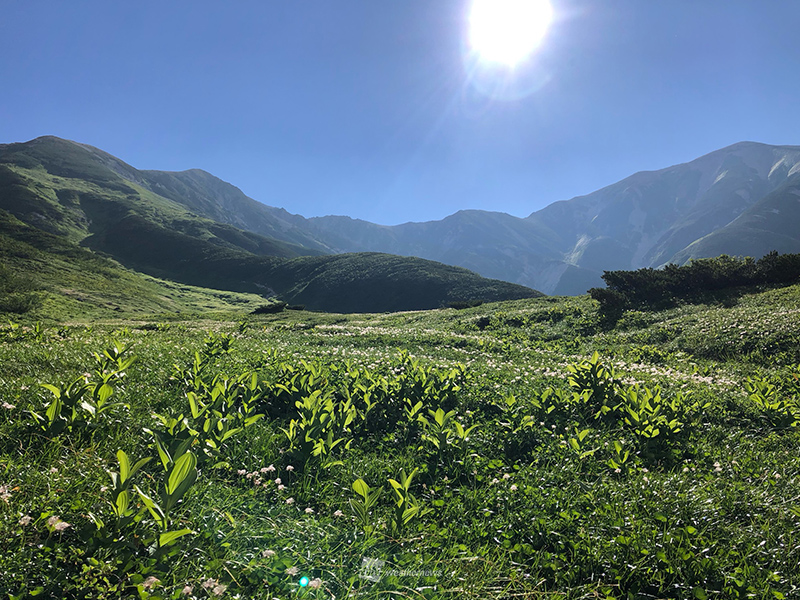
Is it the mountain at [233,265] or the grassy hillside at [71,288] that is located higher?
the mountain at [233,265]

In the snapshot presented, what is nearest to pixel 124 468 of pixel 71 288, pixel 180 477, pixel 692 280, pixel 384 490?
pixel 180 477

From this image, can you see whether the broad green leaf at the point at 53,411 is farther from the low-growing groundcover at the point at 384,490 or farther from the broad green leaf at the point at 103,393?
Answer: the broad green leaf at the point at 103,393

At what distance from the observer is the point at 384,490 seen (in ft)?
13.8

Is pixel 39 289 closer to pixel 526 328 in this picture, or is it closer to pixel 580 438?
pixel 526 328

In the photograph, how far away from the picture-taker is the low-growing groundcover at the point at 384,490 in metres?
2.50

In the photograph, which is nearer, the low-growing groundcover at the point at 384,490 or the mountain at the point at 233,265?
the low-growing groundcover at the point at 384,490

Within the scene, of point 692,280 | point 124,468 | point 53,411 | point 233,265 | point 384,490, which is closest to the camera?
point 124,468

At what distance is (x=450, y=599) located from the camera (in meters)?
2.63

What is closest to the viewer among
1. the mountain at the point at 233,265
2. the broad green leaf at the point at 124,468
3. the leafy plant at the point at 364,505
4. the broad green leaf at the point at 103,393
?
the broad green leaf at the point at 124,468

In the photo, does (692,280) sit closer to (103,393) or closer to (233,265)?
(103,393)

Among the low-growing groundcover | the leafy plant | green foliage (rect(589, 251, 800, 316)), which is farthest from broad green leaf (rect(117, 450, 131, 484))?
green foliage (rect(589, 251, 800, 316))

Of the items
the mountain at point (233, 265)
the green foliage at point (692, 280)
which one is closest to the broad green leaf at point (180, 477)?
the green foliage at point (692, 280)

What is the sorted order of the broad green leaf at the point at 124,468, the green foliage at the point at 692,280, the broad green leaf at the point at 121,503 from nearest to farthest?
the broad green leaf at the point at 121,503
the broad green leaf at the point at 124,468
the green foliage at the point at 692,280

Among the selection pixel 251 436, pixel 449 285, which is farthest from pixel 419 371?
pixel 449 285
